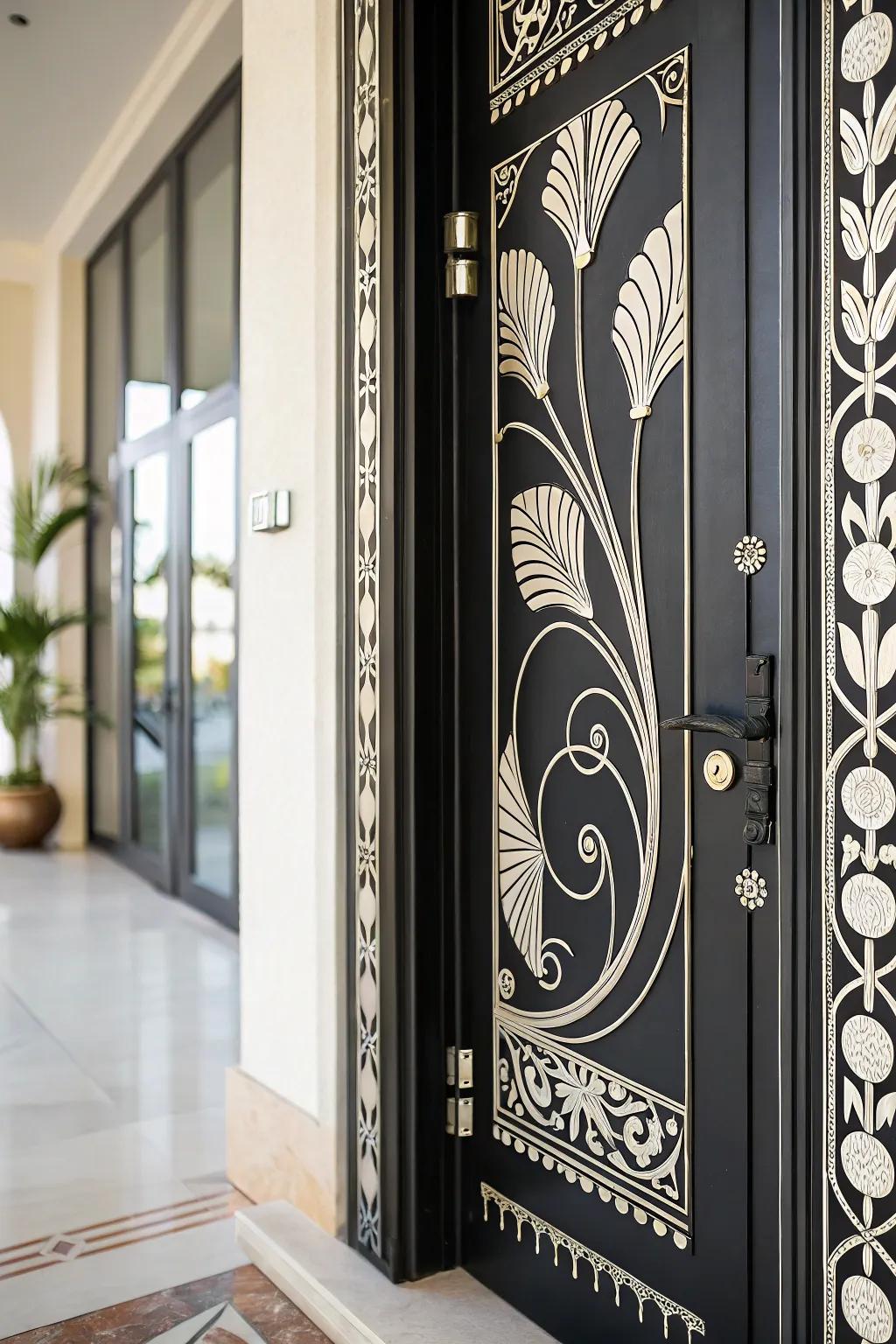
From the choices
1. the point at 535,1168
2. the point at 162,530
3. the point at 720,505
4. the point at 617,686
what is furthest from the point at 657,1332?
the point at 162,530

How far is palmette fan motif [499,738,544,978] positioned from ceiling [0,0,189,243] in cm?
375

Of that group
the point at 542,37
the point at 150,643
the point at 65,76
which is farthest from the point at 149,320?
the point at 542,37

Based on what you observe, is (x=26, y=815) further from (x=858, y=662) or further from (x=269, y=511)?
(x=858, y=662)

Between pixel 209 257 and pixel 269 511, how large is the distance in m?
3.12

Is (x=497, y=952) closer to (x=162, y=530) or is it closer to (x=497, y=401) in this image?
(x=497, y=401)

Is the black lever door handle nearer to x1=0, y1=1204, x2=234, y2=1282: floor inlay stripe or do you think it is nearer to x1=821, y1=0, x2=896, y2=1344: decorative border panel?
x1=821, y1=0, x2=896, y2=1344: decorative border panel

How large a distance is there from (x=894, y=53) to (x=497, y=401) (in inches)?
32.3

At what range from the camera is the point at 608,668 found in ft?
5.29

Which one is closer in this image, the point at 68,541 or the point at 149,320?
the point at 149,320

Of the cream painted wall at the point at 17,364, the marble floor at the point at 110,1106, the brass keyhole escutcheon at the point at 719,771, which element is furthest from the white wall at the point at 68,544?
the brass keyhole escutcheon at the point at 719,771

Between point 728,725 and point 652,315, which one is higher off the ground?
point 652,315

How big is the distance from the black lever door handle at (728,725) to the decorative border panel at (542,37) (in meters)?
0.98

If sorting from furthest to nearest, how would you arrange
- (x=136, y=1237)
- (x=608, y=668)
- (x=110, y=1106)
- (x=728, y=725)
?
(x=110, y=1106), (x=136, y=1237), (x=608, y=668), (x=728, y=725)

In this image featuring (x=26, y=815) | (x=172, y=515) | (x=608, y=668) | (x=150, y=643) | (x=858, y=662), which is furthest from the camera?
(x=26, y=815)
